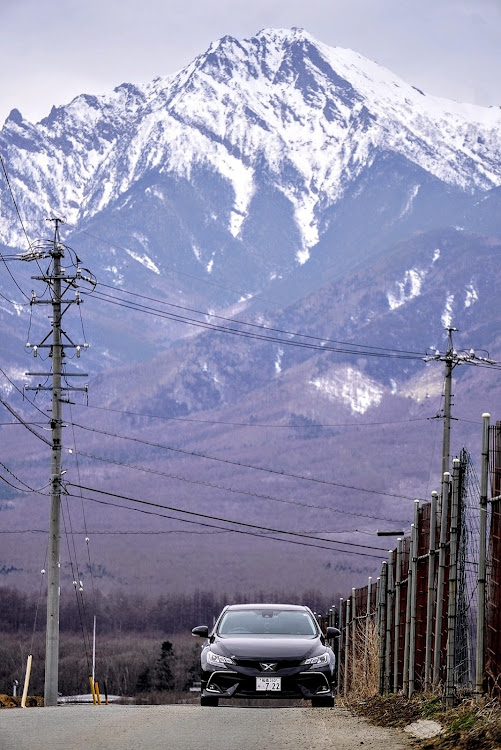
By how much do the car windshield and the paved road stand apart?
206 centimetres

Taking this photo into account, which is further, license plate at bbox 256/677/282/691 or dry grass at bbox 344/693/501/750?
license plate at bbox 256/677/282/691

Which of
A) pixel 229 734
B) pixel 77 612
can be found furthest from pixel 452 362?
pixel 77 612

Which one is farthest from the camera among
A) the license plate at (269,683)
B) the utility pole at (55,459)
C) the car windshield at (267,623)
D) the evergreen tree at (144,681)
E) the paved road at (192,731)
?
the evergreen tree at (144,681)

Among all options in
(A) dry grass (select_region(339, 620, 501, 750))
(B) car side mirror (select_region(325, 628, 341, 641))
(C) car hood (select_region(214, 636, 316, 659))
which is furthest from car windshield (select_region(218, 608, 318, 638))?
(A) dry grass (select_region(339, 620, 501, 750))

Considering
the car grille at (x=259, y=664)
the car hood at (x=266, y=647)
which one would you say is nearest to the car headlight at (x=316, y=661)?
the car hood at (x=266, y=647)

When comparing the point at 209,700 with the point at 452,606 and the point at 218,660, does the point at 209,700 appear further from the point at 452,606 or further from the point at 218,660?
the point at 452,606

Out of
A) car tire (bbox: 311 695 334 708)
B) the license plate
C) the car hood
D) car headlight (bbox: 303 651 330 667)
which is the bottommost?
car tire (bbox: 311 695 334 708)

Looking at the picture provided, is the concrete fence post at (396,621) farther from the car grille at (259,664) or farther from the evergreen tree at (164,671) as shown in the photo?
the evergreen tree at (164,671)

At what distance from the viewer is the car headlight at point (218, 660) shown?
22094mm

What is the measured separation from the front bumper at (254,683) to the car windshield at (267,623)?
1036 millimetres

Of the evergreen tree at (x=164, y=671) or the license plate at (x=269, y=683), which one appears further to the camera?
the evergreen tree at (x=164, y=671)

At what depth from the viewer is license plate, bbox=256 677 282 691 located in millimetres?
21781

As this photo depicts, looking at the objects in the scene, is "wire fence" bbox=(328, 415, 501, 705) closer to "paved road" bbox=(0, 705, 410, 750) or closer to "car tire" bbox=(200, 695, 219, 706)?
"paved road" bbox=(0, 705, 410, 750)

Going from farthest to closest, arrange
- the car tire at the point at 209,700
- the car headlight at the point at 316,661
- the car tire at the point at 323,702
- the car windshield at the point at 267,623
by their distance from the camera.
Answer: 1. the car windshield at the point at 267,623
2. the car tire at the point at 323,702
3. the car tire at the point at 209,700
4. the car headlight at the point at 316,661
